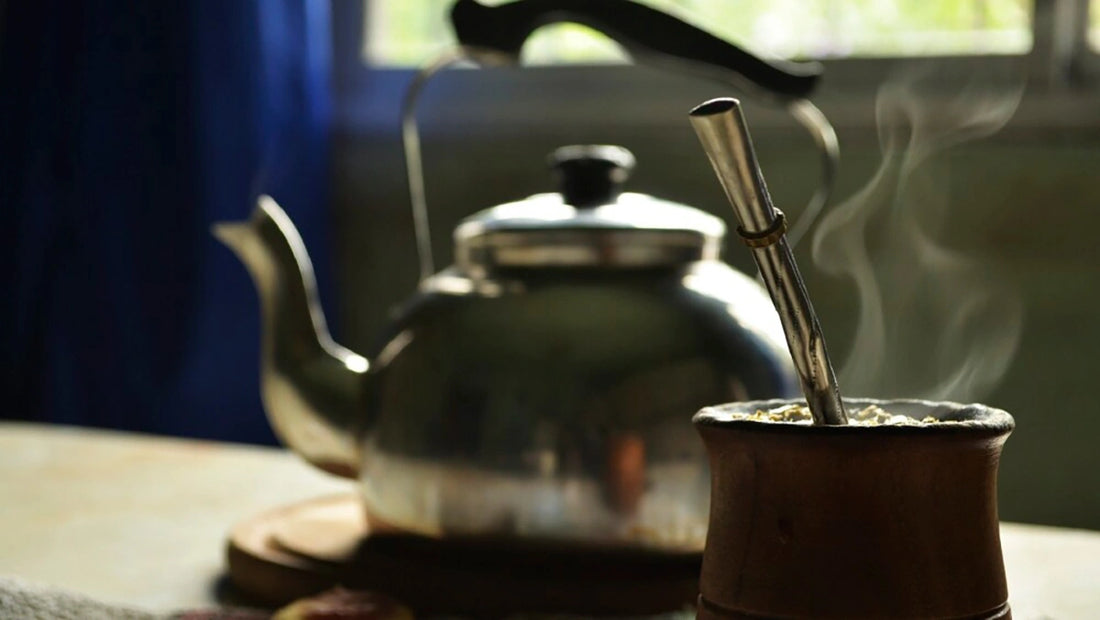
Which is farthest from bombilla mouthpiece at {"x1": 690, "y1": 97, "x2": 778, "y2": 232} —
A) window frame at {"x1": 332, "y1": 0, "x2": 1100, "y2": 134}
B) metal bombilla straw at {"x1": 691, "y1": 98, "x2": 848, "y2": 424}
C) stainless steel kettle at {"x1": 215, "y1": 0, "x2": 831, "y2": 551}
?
window frame at {"x1": 332, "y1": 0, "x2": 1100, "y2": 134}

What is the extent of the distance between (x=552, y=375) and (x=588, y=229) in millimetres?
90

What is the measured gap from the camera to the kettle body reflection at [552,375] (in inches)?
26.4

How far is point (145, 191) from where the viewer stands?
189 centimetres

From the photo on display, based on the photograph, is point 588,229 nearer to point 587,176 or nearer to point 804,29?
point 587,176

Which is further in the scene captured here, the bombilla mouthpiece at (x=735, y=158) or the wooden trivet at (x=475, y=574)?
the wooden trivet at (x=475, y=574)

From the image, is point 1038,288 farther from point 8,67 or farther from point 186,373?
point 8,67

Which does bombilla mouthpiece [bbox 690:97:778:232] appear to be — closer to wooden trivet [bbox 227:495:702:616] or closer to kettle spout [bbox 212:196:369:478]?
wooden trivet [bbox 227:495:702:616]

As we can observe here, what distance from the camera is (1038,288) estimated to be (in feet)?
5.48

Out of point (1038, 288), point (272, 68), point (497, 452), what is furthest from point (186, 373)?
point (497, 452)

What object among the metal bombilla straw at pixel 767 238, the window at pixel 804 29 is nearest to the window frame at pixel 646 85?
the window at pixel 804 29

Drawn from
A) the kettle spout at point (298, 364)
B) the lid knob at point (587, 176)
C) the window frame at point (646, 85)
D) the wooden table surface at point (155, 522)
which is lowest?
the wooden table surface at point (155, 522)

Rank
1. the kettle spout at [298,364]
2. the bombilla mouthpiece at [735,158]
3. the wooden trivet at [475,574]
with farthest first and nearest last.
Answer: the kettle spout at [298,364], the wooden trivet at [475,574], the bombilla mouthpiece at [735,158]

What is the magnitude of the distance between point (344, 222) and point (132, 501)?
3.90ft

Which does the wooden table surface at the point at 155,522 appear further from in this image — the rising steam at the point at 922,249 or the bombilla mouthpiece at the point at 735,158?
the rising steam at the point at 922,249
